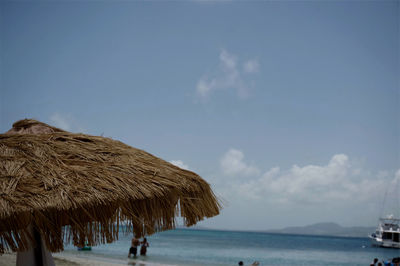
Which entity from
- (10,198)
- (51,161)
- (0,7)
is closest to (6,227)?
(10,198)

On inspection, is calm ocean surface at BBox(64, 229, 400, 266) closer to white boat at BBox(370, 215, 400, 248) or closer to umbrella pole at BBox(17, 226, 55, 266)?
white boat at BBox(370, 215, 400, 248)

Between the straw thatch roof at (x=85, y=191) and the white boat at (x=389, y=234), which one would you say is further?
the white boat at (x=389, y=234)

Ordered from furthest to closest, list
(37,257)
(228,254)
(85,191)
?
(228,254) → (37,257) → (85,191)

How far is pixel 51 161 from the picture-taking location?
3027mm

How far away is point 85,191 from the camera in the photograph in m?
2.70

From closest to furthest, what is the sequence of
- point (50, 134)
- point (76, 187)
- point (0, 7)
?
point (76, 187)
point (50, 134)
point (0, 7)

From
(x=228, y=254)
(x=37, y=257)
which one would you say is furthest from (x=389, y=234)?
(x=37, y=257)

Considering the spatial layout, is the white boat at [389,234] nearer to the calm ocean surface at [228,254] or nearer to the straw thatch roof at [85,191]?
the calm ocean surface at [228,254]

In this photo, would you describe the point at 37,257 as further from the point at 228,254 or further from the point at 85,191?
the point at 228,254

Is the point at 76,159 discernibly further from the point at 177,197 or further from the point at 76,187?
the point at 177,197

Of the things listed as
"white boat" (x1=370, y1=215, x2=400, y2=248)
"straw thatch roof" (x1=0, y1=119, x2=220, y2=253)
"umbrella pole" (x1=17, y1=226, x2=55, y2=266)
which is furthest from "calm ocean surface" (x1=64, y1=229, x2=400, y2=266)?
"straw thatch roof" (x1=0, y1=119, x2=220, y2=253)

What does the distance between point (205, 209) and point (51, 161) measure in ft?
4.30

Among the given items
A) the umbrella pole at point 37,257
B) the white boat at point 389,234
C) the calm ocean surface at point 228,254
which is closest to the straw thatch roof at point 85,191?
the umbrella pole at point 37,257

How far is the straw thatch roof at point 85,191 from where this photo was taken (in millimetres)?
2557
